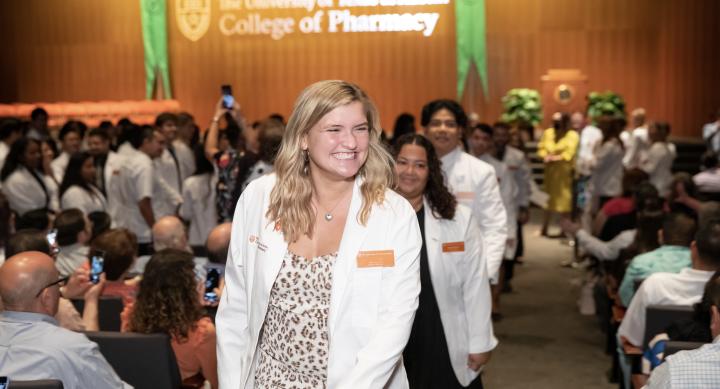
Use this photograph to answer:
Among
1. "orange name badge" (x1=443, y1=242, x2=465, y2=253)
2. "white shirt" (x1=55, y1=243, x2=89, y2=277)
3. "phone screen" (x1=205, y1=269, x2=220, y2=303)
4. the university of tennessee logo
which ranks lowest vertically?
"white shirt" (x1=55, y1=243, x2=89, y2=277)

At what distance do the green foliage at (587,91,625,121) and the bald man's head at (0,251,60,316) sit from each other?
13.3m

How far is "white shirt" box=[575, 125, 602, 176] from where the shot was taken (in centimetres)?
1129

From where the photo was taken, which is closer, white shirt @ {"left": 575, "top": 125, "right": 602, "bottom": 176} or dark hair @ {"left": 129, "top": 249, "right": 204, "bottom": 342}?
dark hair @ {"left": 129, "top": 249, "right": 204, "bottom": 342}

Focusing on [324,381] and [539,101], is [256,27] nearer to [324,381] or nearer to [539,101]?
[539,101]

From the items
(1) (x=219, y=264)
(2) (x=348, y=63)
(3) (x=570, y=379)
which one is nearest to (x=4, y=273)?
(1) (x=219, y=264)

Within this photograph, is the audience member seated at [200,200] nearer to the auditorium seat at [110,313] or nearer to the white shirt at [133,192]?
the white shirt at [133,192]

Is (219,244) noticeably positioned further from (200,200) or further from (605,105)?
(605,105)

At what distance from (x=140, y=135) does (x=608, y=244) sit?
12.8ft

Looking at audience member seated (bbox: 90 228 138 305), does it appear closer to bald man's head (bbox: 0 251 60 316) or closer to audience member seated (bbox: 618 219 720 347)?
bald man's head (bbox: 0 251 60 316)

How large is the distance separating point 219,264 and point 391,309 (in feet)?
7.03

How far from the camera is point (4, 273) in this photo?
10.5 feet

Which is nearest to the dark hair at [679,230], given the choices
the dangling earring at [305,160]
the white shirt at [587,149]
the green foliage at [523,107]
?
the dangling earring at [305,160]

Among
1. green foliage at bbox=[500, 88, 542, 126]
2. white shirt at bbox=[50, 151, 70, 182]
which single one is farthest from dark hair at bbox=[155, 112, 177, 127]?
green foliage at bbox=[500, 88, 542, 126]

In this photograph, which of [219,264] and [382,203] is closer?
[382,203]
